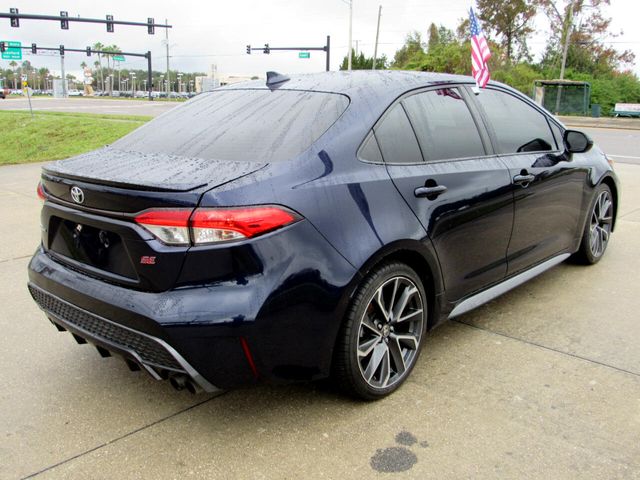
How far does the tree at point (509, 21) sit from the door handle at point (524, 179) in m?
54.1

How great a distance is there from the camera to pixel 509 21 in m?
55.1

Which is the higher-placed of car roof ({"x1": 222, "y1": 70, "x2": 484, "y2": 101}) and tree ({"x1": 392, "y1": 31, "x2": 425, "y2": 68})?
tree ({"x1": 392, "y1": 31, "x2": 425, "y2": 68})

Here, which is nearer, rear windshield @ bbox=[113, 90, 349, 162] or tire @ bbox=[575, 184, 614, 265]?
rear windshield @ bbox=[113, 90, 349, 162]

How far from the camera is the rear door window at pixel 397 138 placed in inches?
119

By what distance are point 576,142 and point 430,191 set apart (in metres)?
1.98

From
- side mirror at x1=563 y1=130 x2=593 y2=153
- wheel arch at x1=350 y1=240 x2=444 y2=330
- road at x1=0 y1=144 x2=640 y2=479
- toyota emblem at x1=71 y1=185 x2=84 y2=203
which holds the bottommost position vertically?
road at x1=0 y1=144 x2=640 y2=479

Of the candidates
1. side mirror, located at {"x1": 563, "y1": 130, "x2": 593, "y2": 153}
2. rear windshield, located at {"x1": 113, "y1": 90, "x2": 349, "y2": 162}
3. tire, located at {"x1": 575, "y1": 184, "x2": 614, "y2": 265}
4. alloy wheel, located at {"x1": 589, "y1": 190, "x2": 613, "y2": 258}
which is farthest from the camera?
alloy wheel, located at {"x1": 589, "y1": 190, "x2": 613, "y2": 258}

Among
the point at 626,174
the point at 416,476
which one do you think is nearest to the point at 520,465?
the point at 416,476

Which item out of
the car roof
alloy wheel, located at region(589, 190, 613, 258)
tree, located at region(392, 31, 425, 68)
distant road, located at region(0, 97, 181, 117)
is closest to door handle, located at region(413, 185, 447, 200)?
the car roof

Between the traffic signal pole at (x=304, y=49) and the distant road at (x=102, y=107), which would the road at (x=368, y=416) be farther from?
the traffic signal pole at (x=304, y=49)

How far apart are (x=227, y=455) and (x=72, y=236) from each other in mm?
1249

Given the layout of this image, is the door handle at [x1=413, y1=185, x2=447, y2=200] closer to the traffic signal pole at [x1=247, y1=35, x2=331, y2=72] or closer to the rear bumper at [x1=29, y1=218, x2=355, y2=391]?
the rear bumper at [x1=29, y1=218, x2=355, y2=391]

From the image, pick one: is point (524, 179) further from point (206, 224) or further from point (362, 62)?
point (362, 62)

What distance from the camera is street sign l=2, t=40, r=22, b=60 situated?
46031mm
